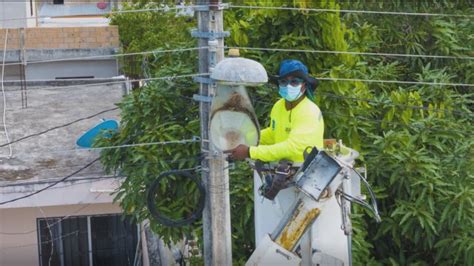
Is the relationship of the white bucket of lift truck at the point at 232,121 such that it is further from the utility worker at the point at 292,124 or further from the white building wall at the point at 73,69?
the white building wall at the point at 73,69

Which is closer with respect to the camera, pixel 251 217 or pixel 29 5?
pixel 251 217

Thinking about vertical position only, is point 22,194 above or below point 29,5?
below

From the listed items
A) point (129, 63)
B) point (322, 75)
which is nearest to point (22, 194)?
point (322, 75)

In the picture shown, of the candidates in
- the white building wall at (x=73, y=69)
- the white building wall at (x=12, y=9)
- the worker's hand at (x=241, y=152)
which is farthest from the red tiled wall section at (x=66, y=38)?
the worker's hand at (x=241, y=152)

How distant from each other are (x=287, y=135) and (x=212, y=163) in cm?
89

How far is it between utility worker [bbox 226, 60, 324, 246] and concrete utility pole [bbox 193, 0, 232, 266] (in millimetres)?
504

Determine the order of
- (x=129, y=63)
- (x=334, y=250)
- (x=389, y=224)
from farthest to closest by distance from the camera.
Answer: (x=129, y=63) < (x=389, y=224) < (x=334, y=250)

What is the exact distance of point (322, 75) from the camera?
8.07 m

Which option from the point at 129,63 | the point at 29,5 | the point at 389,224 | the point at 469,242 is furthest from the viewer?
the point at 29,5

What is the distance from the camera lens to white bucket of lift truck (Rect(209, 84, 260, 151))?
6043mm

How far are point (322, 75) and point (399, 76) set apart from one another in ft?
7.36

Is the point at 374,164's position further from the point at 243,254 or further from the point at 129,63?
the point at 129,63

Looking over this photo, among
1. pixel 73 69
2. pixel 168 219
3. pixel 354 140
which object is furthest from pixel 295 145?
pixel 73 69

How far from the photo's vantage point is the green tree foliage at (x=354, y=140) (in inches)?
303
